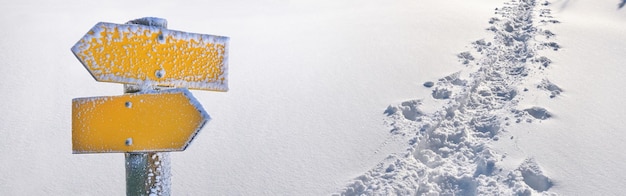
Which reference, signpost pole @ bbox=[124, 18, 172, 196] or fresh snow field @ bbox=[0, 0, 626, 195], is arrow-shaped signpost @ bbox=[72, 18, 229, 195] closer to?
signpost pole @ bbox=[124, 18, 172, 196]

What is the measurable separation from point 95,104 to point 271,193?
188 cm

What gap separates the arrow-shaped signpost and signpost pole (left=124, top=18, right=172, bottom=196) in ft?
0.17

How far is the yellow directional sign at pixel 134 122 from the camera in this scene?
1030mm

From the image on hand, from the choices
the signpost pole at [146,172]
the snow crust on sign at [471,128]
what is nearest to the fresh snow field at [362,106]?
the snow crust on sign at [471,128]

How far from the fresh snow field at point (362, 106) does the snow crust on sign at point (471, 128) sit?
1 centimetres

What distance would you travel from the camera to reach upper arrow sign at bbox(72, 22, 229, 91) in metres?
1.03

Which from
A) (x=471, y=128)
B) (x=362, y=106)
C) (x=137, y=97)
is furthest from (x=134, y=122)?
(x=362, y=106)

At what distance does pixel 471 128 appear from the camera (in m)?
3.55

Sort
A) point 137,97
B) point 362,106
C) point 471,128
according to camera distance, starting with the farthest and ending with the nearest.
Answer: point 362,106
point 471,128
point 137,97

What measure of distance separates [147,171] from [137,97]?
17 centimetres

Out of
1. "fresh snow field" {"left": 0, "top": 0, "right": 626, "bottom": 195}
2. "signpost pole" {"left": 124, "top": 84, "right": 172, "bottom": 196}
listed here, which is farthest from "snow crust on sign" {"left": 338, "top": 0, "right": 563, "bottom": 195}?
"signpost pole" {"left": 124, "top": 84, "right": 172, "bottom": 196}

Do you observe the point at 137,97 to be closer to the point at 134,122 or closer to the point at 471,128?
the point at 134,122

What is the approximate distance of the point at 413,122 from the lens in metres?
3.63

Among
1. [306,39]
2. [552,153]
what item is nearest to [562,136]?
[552,153]
